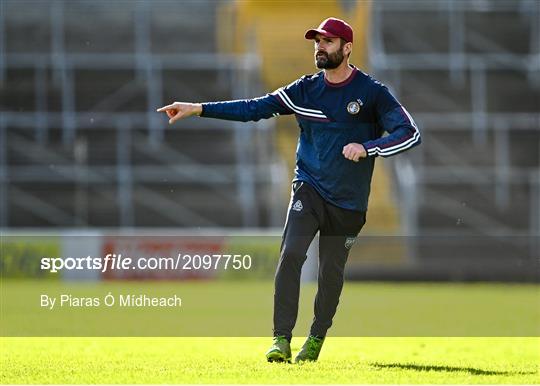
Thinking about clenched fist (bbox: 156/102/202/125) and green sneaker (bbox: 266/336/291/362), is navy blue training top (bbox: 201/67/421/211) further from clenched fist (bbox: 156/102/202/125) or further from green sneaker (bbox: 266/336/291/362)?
green sneaker (bbox: 266/336/291/362)

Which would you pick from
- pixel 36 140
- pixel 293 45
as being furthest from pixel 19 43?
pixel 293 45

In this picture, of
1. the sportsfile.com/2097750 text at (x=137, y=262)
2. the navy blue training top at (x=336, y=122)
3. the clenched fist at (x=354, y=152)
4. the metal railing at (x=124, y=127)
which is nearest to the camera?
the clenched fist at (x=354, y=152)

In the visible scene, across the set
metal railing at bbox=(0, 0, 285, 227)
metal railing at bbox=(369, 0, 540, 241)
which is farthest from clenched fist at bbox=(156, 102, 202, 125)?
metal railing at bbox=(0, 0, 285, 227)

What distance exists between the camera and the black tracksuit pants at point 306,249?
6570 millimetres

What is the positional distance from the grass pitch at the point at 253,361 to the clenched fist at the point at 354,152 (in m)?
0.98

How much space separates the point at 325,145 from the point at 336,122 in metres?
0.12

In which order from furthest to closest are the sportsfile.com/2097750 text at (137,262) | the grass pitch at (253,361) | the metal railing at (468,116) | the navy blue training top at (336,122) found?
the metal railing at (468,116) < the sportsfile.com/2097750 text at (137,262) < the navy blue training top at (336,122) < the grass pitch at (253,361)

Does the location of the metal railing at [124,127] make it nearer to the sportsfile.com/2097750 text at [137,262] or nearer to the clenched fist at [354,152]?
the sportsfile.com/2097750 text at [137,262]

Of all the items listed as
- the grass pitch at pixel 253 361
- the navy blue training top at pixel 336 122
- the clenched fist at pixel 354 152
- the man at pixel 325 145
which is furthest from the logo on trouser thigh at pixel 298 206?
the grass pitch at pixel 253 361

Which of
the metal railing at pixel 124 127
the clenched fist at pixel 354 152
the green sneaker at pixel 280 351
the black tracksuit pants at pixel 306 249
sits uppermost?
the clenched fist at pixel 354 152

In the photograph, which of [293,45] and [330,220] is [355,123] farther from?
[293,45]

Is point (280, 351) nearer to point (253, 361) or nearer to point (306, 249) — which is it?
point (253, 361)

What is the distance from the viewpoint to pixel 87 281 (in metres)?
16.2

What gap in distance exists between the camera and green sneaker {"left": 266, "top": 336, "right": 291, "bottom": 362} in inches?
257
